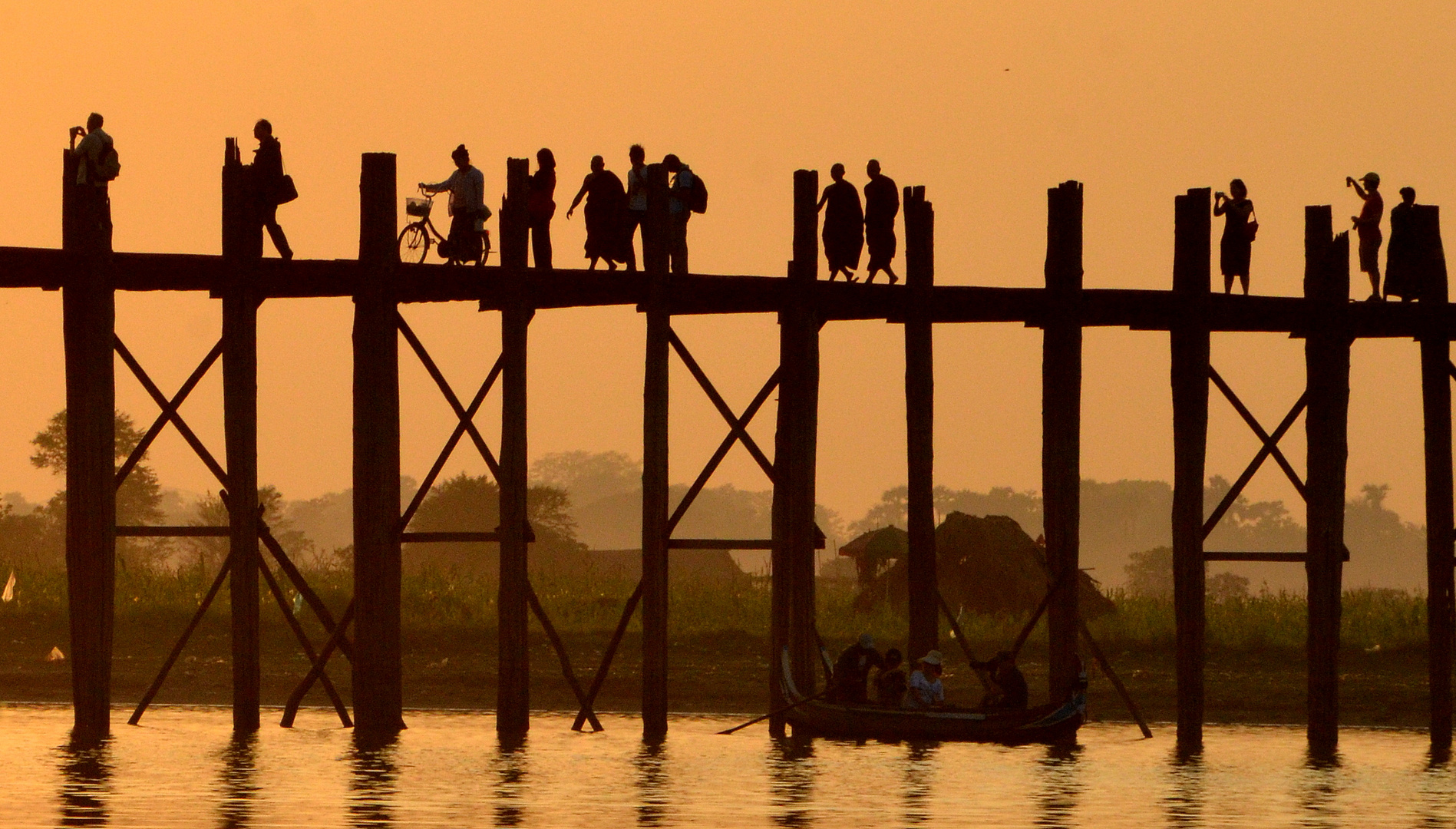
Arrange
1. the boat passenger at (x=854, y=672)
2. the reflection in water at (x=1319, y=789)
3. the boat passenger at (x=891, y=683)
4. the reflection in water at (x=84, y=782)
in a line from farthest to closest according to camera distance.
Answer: the boat passenger at (x=891, y=683) < the boat passenger at (x=854, y=672) < the reflection in water at (x=1319, y=789) < the reflection in water at (x=84, y=782)

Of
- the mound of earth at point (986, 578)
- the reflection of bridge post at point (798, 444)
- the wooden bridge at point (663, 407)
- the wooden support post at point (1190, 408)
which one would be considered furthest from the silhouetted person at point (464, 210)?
the mound of earth at point (986, 578)

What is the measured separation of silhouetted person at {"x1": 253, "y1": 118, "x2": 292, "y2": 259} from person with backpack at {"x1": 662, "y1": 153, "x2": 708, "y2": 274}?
135 inches

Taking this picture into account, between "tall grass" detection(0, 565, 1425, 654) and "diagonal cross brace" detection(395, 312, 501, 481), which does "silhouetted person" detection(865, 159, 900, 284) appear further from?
"tall grass" detection(0, 565, 1425, 654)

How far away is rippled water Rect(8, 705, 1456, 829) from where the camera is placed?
1962 cm

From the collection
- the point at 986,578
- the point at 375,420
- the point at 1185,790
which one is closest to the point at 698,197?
the point at 375,420

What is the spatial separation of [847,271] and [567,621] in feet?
49.0

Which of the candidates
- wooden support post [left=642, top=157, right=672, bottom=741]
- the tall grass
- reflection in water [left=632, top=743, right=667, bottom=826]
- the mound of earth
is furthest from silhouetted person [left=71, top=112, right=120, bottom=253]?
the mound of earth

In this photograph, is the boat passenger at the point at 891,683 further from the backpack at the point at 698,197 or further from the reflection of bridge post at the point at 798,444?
the backpack at the point at 698,197

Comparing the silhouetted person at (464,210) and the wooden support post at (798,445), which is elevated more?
the silhouetted person at (464,210)

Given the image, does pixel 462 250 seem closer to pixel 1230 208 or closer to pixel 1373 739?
pixel 1230 208

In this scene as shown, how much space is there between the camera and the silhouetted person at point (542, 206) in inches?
936

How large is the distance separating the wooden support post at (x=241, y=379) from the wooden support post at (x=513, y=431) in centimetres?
219

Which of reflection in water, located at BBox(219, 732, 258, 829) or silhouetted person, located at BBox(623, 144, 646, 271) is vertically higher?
silhouetted person, located at BBox(623, 144, 646, 271)

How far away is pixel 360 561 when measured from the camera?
76.5ft
